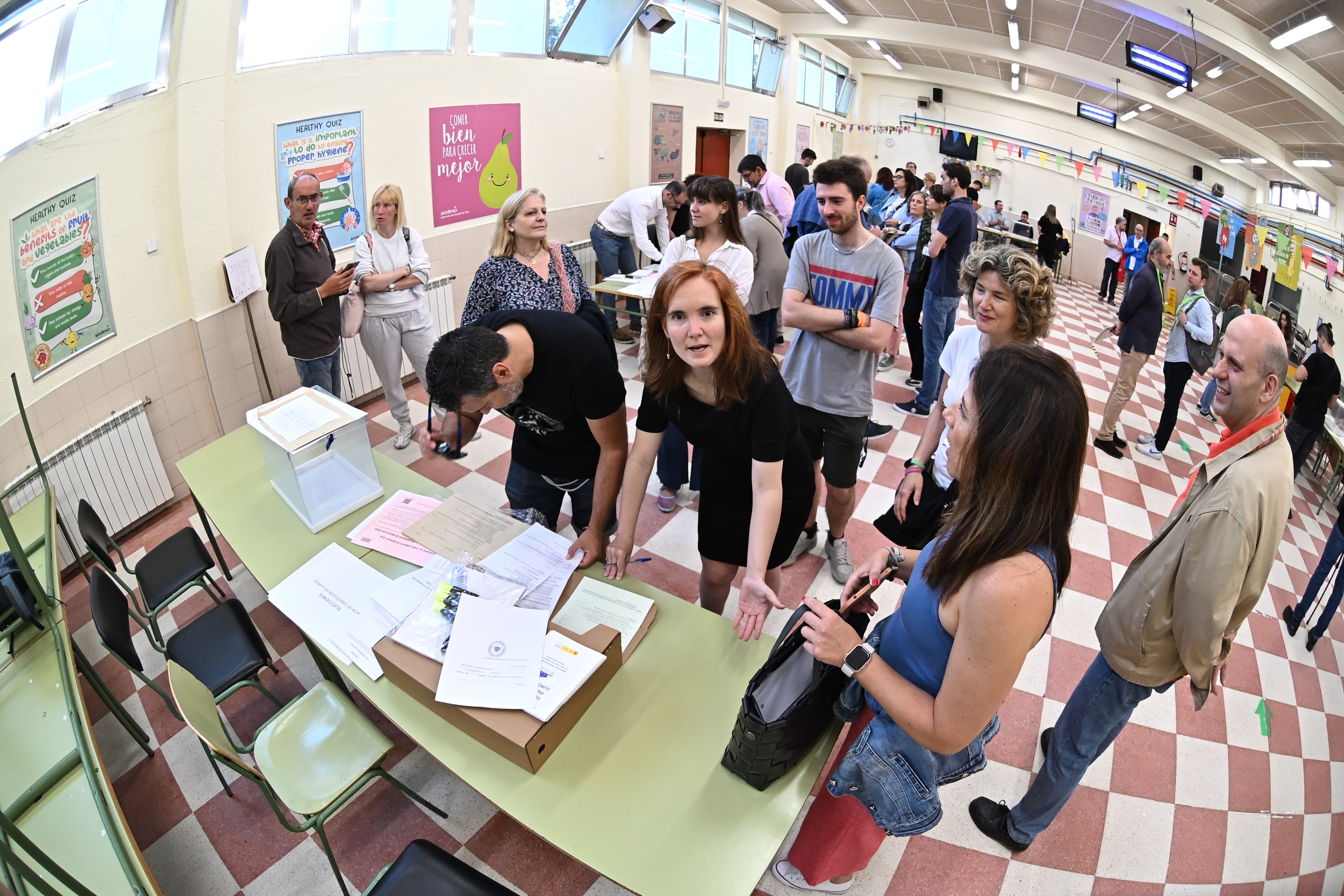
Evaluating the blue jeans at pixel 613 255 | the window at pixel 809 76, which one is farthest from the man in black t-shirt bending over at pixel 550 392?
the window at pixel 809 76

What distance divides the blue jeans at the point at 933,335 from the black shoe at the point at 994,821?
3.10 metres

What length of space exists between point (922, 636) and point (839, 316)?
5.25 feet

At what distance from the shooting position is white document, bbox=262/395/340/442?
87.4 inches

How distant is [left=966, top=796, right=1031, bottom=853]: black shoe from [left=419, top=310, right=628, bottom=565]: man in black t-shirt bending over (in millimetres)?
1469

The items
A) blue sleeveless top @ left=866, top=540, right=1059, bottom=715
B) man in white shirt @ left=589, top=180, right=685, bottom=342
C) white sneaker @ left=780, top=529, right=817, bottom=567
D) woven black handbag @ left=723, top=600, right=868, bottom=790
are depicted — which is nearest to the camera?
blue sleeveless top @ left=866, top=540, right=1059, bottom=715

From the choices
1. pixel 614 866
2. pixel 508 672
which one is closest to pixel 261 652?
pixel 508 672

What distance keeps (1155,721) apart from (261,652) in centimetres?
330

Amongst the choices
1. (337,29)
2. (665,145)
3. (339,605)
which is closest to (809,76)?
(665,145)

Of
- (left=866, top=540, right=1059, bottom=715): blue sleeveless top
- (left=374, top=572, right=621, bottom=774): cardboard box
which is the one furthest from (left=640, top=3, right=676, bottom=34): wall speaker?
→ (left=866, top=540, right=1059, bottom=715): blue sleeveless top

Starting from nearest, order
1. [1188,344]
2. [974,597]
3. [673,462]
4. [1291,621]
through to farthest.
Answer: [974,597]
[1291,621]
[673,462]
[1188,344]

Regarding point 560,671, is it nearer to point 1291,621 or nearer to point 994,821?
point 994,821

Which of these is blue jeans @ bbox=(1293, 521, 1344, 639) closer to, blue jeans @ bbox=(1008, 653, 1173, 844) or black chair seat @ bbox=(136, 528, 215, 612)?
blue jeans @ bbox=(1008, 653, 1173, 844)

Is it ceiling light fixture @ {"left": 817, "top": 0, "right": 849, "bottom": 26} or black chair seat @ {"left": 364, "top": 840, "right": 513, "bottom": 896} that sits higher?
ceiling light fixture @ {"left": 817, "top": 0, "right": 849, "bottom": 26}

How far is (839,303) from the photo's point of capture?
8.71 feet
